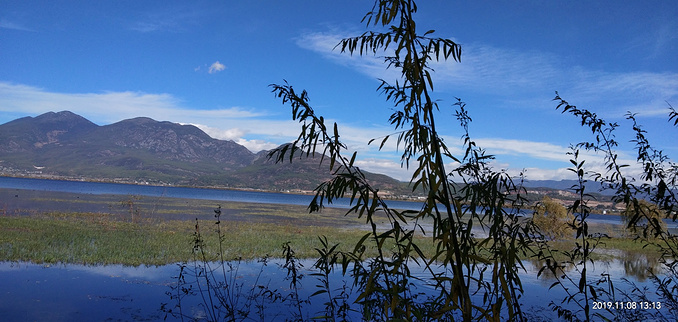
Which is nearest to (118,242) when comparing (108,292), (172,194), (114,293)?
(108,292)

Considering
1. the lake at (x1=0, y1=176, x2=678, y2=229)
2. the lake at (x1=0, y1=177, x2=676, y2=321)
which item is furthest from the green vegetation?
the lake at (x1=0, y1=176, x2=678, y2=229)

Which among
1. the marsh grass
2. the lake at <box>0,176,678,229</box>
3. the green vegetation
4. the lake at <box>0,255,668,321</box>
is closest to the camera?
the green vegetation

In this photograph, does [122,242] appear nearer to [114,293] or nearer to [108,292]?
[108,292]

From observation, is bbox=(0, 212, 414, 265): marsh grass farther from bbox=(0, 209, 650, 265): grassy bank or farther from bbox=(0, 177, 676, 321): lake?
bbox=(0, 177, 676, 321): lake

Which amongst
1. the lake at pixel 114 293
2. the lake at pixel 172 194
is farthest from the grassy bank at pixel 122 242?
the lake at pixel 172 194

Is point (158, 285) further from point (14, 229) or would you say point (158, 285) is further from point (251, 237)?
point (14, 229)

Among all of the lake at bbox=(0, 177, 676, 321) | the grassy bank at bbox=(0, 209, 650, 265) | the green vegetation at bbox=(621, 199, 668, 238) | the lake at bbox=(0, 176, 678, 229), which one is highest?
the green vegetation at bbox=(621, 199, 668, 238)

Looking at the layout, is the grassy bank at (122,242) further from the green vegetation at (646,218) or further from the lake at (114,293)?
the green vegetation at (646,218)

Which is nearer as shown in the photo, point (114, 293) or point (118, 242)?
point (114, 293)

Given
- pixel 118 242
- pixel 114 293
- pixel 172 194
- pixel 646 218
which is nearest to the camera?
pixel 646 218

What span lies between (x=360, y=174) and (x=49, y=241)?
16694 millimetres

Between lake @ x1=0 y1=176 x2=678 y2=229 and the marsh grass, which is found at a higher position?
the marsh grass

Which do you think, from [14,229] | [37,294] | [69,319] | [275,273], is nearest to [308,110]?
[69,319]

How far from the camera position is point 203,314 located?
880 cm
